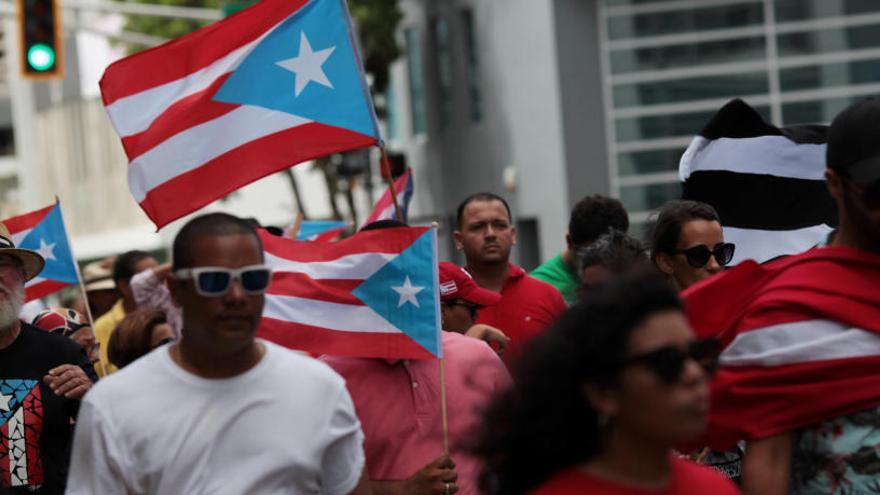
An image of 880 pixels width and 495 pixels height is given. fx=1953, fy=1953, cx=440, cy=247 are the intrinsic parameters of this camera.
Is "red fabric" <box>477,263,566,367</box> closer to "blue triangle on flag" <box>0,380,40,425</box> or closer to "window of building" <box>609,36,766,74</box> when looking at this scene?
"blue triangle on flag" <box>0,380,40,425</box>

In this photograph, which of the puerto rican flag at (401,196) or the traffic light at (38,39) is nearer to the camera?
the puerto rican flag at (401,196)

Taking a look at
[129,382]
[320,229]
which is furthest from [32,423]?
[320,229]

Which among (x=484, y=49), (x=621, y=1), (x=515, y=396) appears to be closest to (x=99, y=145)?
(x=484, y=49)

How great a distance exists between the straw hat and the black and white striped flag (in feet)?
9.08

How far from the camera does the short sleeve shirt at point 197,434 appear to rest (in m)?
5.38

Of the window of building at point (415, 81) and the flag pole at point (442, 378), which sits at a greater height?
the window of building at point (415, 81)

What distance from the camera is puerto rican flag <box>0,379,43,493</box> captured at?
7270 millimetres

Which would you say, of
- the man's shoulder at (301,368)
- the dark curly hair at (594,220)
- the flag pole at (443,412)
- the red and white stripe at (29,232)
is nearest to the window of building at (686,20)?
the dark curly hair at (594,220)

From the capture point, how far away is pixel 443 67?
112 ft

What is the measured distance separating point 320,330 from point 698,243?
1.55 metres

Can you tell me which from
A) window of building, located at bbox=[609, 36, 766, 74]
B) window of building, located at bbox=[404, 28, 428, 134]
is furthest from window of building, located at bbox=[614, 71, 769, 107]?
window of building, located at bbox=[404, 28, 428, 134]

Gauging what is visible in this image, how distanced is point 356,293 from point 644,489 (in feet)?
12.3

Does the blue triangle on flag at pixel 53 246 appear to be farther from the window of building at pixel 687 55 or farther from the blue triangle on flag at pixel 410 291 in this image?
the window of building at pixel 687 55

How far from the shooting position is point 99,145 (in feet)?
186
